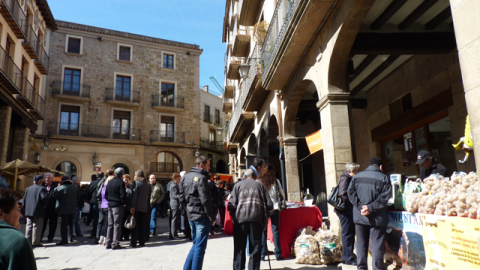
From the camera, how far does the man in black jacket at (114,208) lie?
24.7ft

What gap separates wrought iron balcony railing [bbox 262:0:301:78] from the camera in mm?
7910

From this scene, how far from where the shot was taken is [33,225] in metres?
7.88

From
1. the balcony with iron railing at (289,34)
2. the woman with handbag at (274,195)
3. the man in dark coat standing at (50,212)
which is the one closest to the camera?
the woman with handbag at (274,195)

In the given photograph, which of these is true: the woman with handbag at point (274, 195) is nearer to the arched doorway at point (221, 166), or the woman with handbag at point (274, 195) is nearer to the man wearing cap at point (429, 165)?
the man wearing cap at point (429, 165)

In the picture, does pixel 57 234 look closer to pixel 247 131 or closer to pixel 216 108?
pixel 247 131

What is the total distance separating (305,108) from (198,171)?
7.21 m

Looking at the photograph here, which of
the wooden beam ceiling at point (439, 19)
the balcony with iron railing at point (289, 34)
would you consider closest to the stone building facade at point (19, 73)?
the balcony with iron railing at point (289, 34)

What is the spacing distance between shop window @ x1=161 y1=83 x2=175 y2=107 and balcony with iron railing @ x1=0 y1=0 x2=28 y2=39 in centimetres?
1592

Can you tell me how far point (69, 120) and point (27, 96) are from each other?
1196 centimetres

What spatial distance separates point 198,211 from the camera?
189 inches

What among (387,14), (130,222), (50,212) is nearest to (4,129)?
(50,212)

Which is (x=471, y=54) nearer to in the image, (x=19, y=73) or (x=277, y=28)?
(x=277, y=28)

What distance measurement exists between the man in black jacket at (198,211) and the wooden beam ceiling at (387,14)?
16.1ft

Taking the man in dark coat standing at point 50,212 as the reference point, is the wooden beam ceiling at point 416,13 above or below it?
above
